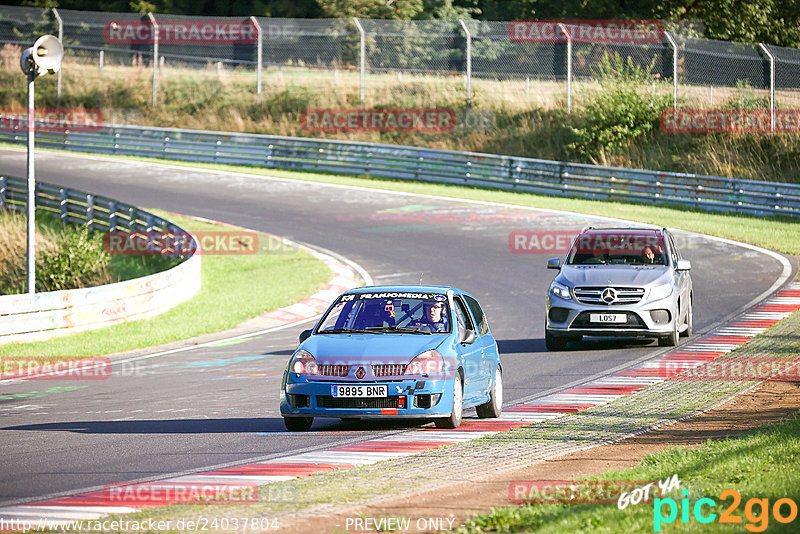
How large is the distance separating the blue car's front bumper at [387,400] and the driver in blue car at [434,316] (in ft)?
3.03

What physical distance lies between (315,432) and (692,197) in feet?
83.5

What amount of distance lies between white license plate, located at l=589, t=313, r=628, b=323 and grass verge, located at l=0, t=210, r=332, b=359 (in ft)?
23.3

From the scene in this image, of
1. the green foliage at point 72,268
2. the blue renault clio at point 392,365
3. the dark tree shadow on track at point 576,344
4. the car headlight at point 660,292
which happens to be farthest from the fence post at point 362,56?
the blue renault clio at point 392,365

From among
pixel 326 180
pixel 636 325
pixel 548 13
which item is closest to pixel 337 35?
pixel 326 180

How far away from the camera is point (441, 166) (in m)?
39.2

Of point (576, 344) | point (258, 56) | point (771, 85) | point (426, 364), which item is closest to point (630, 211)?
point (771, 85)

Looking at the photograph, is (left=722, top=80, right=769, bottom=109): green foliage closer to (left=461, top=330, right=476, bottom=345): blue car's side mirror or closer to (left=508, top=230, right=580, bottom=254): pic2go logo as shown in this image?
(left=508, top=230, right=580, bottom=254): pic2go logo

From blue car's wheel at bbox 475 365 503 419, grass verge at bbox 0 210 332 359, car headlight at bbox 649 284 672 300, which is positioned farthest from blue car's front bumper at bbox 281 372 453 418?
grass verge at bbox 0 210 332 359

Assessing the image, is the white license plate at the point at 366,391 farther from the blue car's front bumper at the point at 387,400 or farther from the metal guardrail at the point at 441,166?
the metal guardrail at the point at 441,166

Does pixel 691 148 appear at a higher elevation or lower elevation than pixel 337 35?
lower

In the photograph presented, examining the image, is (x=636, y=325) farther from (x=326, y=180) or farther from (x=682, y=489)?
(x=326, y=180)

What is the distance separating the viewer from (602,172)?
117 feet

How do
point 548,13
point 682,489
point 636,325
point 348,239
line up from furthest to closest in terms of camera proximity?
point 548,13
point 348,239
point 636,325
point 682,489

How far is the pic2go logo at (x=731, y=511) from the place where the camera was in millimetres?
6168
